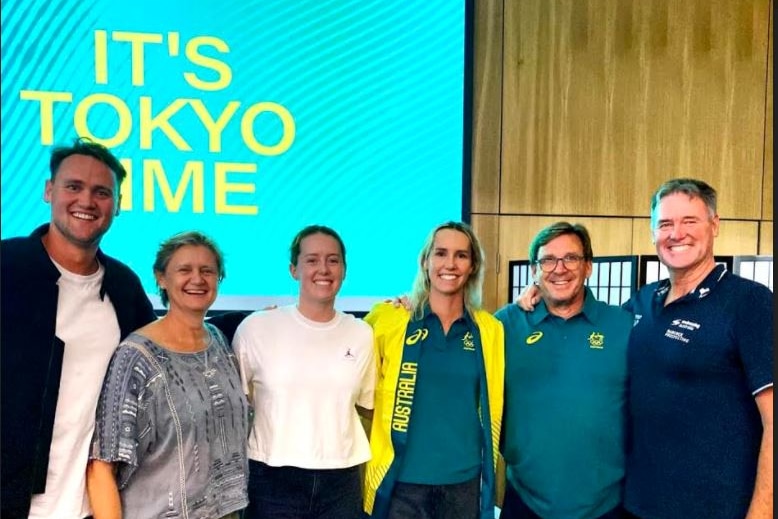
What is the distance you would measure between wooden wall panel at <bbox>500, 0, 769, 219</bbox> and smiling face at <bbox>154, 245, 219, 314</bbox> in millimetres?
2500

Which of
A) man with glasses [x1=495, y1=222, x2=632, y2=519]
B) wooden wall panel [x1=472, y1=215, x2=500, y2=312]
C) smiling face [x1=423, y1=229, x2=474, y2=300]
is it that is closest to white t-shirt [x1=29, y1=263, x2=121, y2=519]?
smiling face [x1=423, y1=229, x2=474, y2=300]

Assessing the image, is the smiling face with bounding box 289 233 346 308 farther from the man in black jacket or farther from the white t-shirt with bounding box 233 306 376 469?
the man in black jacket

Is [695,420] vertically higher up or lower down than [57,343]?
lower down

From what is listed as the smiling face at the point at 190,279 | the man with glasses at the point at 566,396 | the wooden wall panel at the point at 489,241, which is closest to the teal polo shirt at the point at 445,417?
the man with glasses at the point at 566,396

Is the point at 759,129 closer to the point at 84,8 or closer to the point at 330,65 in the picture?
the point at 330,65

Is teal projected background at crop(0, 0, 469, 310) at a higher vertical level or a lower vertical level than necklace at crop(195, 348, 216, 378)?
higher

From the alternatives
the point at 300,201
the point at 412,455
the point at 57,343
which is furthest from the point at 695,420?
the point at 300,201

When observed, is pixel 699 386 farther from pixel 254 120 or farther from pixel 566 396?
pixel 254 120

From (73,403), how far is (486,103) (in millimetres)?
3042

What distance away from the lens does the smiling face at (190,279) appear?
5.92 ft

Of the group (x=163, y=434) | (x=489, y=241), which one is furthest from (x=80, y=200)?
(x=489, y=241)

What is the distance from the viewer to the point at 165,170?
3.46 metres

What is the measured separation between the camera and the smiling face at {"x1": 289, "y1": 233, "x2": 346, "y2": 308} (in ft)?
6.76

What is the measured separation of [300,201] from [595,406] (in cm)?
223
